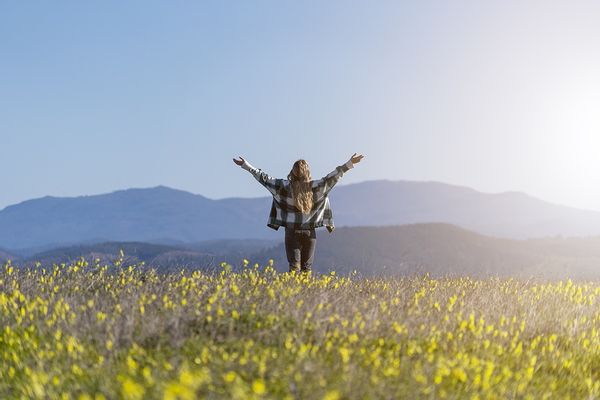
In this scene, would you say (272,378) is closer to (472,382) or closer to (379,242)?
(472,382)

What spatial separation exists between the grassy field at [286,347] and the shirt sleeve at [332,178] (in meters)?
3.25

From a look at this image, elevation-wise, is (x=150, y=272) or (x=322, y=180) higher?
(x=322, y=180)

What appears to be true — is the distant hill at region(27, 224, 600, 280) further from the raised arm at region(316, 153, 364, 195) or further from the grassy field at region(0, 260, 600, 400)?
the grassy field at region(0, 260, 600, 400)

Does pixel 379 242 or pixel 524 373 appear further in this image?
pixel 379 242

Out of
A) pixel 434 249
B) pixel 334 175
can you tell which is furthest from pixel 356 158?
pixel 434 249

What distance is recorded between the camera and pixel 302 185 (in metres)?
11.9

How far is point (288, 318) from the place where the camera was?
6.83m

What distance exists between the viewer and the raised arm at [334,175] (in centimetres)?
1198

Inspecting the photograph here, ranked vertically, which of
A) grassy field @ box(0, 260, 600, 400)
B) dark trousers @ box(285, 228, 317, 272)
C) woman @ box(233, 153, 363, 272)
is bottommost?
grassy field @ box(0, 260, 600, 400)

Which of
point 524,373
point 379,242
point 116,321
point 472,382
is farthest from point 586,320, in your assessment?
point 379,242

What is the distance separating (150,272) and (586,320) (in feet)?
19.6

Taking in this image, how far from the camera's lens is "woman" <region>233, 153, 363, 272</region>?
11.8 meters

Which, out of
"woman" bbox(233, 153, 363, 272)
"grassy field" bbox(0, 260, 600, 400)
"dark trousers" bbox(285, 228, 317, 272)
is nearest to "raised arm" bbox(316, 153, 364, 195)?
"woman" bbox(233, 153, 363, 272)

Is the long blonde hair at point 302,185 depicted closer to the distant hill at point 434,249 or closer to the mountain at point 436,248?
the distant hill at point 434,249
